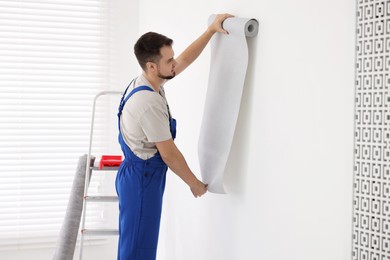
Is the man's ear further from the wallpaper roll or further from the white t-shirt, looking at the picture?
the wallpaper roll

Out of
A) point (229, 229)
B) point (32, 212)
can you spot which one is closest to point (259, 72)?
point (229, 229)

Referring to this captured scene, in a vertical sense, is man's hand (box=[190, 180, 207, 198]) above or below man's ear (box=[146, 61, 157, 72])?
below

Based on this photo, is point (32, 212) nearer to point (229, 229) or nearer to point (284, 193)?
point (229, 229)

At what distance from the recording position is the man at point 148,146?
8.85 feet

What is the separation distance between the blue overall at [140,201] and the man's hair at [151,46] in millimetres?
206

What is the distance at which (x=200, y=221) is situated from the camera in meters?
3.16

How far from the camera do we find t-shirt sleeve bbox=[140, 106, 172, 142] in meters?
2.68

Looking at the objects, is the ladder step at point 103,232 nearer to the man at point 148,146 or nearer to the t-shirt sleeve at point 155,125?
the man at point 148,146

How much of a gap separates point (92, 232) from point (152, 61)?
1.27 m

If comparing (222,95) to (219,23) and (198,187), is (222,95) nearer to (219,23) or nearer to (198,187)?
(219,23)

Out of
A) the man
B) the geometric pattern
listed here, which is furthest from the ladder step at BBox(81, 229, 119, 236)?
the geometric pattern

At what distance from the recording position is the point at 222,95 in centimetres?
Result: 263

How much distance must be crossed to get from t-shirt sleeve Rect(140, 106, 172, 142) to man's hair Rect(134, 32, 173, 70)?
251 millimetres

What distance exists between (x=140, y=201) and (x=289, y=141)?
929 millimetres
